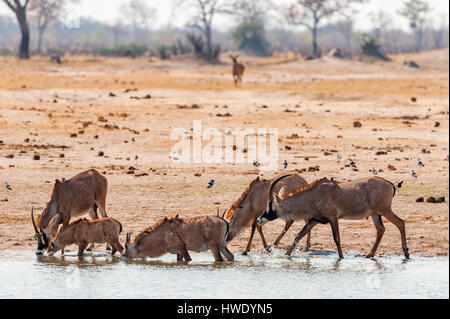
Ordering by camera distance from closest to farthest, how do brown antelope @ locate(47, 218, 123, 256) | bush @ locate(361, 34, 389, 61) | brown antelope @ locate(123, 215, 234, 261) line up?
brown antelope @ locate(123, 215, 234, 261) < brown antelope @ locate(47, 218, 123, 256) < bush @ locate(361, 34, 389, 61)

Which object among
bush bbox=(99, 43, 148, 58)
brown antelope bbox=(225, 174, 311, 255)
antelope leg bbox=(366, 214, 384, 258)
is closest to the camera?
antelope leg bbox=(366, 214, 384, 258)

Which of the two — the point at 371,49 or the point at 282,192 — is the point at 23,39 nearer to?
the point at 371,49

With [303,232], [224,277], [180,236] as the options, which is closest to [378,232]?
[303,232]

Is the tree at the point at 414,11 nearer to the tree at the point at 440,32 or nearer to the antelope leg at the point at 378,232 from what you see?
the tree at the point at 440,32

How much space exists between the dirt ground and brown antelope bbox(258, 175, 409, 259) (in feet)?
2.62

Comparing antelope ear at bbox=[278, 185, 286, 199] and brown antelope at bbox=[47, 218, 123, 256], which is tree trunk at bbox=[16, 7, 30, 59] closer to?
antelope ear at bbox=[278, 185, 286, 199]

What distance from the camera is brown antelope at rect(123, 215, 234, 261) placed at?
1199 cm

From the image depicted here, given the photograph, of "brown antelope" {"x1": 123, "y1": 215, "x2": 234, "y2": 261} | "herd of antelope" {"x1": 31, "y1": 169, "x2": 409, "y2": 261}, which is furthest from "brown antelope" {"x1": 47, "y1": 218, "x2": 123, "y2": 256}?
"brown antelope" {"x1": 123, "y1": 215, "x2": 234, "y2": 261}

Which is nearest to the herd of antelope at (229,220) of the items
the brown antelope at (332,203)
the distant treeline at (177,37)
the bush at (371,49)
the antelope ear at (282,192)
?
the brown antelope at (332,203)

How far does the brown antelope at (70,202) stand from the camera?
12492mm


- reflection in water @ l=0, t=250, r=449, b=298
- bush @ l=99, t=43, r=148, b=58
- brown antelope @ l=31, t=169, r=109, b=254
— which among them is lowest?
reflection in water @ l=0, t=250, r=449, b=298

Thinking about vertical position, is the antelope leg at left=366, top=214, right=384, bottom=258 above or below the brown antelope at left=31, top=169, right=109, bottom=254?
below

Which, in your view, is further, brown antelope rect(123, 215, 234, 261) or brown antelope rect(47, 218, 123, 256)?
brown antelope rect(47, 218, 123, 256)
